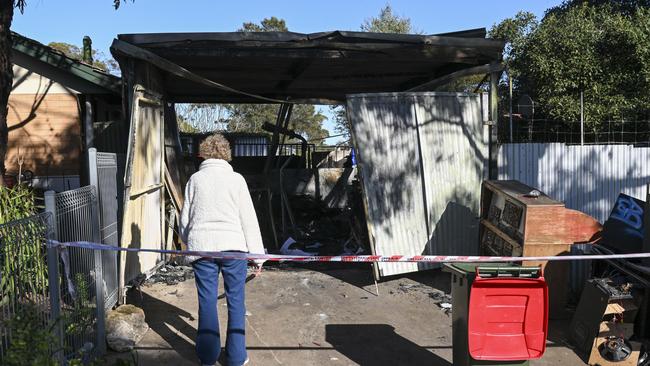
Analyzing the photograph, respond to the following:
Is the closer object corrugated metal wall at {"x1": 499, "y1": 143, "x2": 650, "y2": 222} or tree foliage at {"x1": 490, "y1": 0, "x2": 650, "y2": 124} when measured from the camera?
corrugated metal wall at {"x1": 499, "y1": 143, "x2": 650, "y2": 222}

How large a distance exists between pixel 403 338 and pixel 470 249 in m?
2.51

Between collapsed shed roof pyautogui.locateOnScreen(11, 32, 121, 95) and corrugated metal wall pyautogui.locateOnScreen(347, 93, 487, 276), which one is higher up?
collapsed shed roof pyautogui.locateOnScreen(11, 32, 121, 95)

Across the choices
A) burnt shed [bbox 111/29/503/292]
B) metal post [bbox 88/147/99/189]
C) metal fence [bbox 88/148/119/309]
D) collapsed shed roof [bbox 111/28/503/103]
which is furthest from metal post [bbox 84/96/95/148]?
metal post [bbox 88/147/99/189]

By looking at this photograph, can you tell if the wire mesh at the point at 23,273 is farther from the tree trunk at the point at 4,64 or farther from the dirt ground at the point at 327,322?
the tree trunk at the point at 4,64

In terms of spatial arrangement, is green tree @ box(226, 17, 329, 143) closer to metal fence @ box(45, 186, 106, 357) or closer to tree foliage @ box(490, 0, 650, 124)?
tree foliage @ box(490, 0, 650, 124)

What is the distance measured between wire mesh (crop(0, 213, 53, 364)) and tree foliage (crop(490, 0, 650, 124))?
51.5ft

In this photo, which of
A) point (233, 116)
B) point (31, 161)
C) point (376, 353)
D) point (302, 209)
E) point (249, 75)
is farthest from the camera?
point (233, 116)

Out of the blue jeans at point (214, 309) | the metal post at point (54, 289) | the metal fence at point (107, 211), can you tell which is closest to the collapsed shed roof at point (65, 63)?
the metal fence at point (107, 211)

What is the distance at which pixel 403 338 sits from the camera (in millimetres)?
5297

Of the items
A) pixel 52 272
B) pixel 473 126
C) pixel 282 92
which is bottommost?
pixel 52 272

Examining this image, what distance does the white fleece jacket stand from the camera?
4344 mm

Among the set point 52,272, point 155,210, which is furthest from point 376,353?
point 155,210

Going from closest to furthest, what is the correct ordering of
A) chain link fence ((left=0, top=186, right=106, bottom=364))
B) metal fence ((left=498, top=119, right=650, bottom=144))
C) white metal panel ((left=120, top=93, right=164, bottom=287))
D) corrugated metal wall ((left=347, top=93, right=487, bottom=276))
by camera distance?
chain link fence ((left=0, top=186, right=106, bottom=364)) < white metal panel ((left=120, top=93, right=164, bottom=287)) < corrugated metal wall ((left=347, top=93, right=487, bottom=276)) < metal fence ((left=498, top=119, right=650, bottom=144))

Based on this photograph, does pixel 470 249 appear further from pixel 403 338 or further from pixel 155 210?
pixel 155 210
